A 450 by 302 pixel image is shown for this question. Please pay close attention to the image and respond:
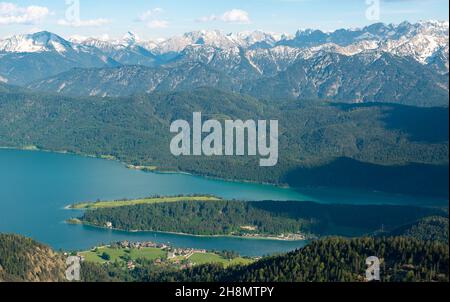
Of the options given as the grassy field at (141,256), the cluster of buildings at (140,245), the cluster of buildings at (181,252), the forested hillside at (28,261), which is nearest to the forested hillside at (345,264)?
the forested hillside at (28,261)

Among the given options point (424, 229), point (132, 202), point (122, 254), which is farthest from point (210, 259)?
point (132, 202)

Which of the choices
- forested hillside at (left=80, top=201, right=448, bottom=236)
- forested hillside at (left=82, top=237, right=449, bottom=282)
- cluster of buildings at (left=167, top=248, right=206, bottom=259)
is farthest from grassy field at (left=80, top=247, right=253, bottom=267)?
forested hillside at (left=80, top=201, right=448, bottom=236)

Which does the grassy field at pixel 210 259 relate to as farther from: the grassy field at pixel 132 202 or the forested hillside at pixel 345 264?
the grassy field at pixel 132 202

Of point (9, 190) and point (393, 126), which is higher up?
point (393, 126)

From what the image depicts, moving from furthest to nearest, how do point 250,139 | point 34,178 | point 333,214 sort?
point 250,139 < point 34,178 < point 333,214

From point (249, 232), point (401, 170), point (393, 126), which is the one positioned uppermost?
point (393, 126)

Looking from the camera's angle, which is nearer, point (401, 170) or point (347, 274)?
point (347, 274)
